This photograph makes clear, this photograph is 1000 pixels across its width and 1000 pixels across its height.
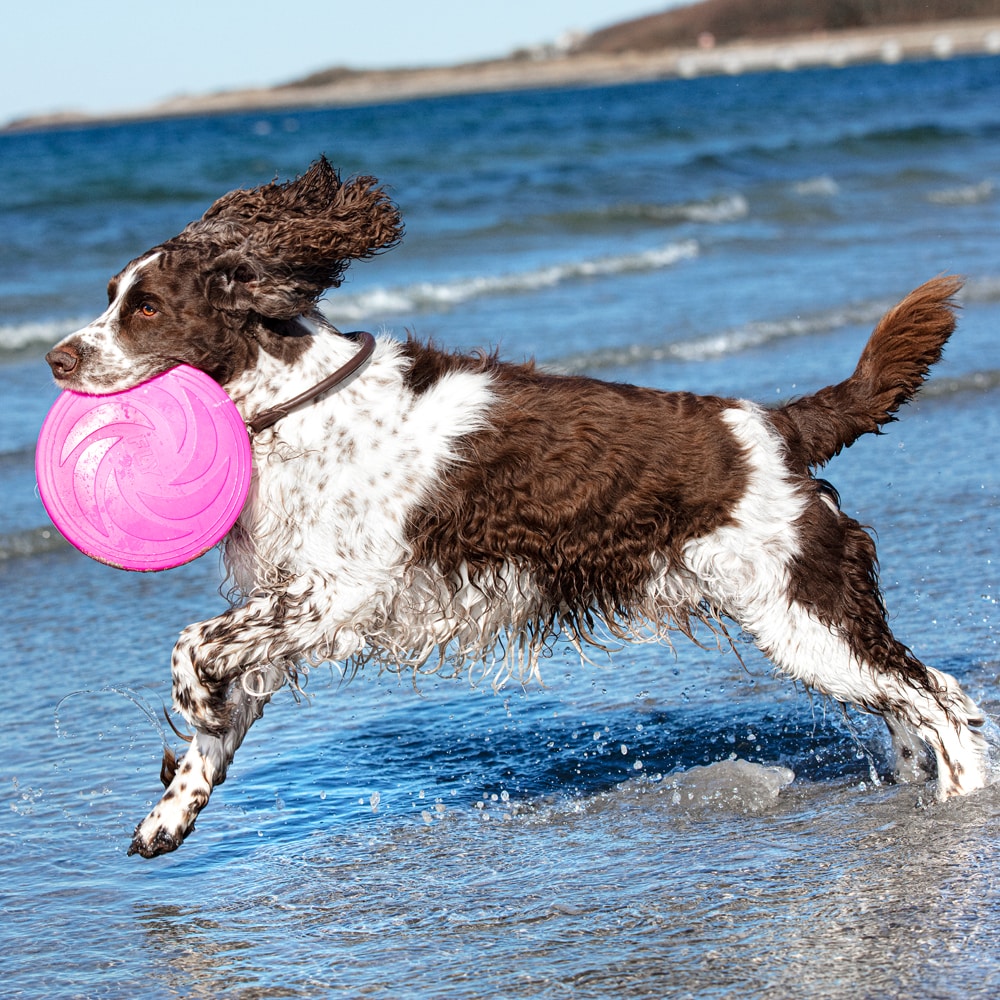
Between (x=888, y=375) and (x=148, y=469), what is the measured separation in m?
2.32

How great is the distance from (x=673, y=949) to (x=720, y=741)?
164cm

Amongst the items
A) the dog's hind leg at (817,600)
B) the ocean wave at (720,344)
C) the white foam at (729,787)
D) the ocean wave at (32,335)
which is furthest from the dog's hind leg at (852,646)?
the ocean wave at (32,335)

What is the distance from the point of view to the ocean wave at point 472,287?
13547mm

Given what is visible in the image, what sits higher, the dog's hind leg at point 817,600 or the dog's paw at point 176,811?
the dog's hind leg at point 817,600

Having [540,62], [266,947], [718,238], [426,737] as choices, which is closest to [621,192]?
[718,238]

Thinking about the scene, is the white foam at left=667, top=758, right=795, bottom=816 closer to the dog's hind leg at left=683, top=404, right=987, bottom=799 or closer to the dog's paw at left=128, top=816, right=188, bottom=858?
the dog's hind leg at left=683, top=404, right=987, bottom=799

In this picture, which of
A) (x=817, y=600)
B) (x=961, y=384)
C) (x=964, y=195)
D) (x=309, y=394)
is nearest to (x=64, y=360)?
(x=309, y=394)

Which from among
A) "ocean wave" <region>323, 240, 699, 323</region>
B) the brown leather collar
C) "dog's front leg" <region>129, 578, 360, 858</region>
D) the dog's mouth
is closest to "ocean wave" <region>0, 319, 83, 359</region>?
"ocean wave" <region>323, 240, 699, 323</region>

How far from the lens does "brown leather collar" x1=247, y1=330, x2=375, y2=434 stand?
450 cm

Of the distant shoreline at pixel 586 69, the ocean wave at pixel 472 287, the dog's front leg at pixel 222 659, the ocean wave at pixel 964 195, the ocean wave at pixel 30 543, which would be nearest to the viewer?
the dog's front leg at pixel 222 659

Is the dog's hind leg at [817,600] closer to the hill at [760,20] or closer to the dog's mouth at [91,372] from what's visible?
the dog's mouth at [91,372]

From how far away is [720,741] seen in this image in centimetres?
522

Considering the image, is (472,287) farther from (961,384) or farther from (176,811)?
(176,811)

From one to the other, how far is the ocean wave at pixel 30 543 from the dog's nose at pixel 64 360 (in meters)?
3.04
